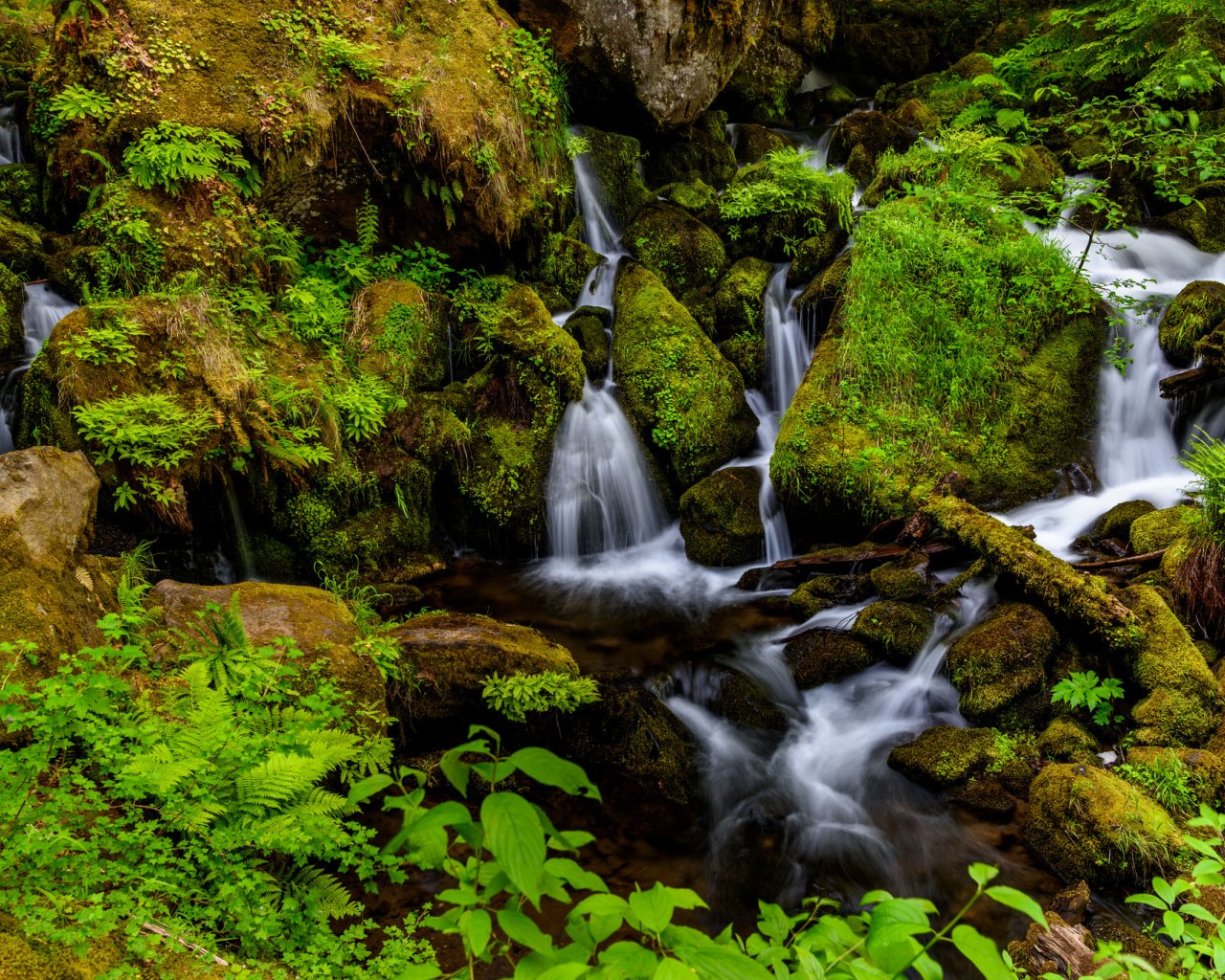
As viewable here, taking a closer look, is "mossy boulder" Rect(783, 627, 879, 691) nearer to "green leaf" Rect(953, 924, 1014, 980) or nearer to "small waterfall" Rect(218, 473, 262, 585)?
"green leaf" Rect(953, 924, 1014, 980)

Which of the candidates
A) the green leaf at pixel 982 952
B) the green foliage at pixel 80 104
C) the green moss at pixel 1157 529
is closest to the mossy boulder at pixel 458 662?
the green leaf at pixel 982 952

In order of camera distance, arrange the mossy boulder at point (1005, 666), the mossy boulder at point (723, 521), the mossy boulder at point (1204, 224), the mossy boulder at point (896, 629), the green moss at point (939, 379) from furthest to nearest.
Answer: the mossy boulder at point (1204, 224)
the mossy boulder at point (723, 521)
the green moss at point (939, 379)
the mossy boulder at point (896, 629)
the mossy boulder at point (1005, 666)

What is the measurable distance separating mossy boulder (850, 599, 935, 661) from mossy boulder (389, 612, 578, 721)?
250 centimetres

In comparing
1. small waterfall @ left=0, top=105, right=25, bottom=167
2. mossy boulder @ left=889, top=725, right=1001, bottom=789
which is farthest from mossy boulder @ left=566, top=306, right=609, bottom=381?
small waterfall @ left=0, top=105, right=25, bottom=167

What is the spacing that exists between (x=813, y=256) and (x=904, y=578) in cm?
548

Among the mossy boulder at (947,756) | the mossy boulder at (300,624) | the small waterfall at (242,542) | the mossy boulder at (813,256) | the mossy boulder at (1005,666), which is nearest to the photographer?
the mossy boulder at (300,624)

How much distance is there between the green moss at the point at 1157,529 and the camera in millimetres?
5773

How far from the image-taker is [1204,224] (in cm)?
950

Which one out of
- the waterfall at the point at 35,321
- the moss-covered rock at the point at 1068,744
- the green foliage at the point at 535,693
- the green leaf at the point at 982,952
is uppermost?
the waterfall at the point at 35,321

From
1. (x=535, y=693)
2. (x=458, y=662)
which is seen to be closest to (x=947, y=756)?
(x=535, y=693)

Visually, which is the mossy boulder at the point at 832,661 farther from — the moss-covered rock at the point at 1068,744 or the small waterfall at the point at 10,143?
the small waterfall at the point at 10,143

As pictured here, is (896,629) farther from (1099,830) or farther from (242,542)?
(242,542)

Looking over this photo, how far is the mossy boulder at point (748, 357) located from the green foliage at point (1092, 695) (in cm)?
552

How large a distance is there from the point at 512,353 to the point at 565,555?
2509 millimetres
